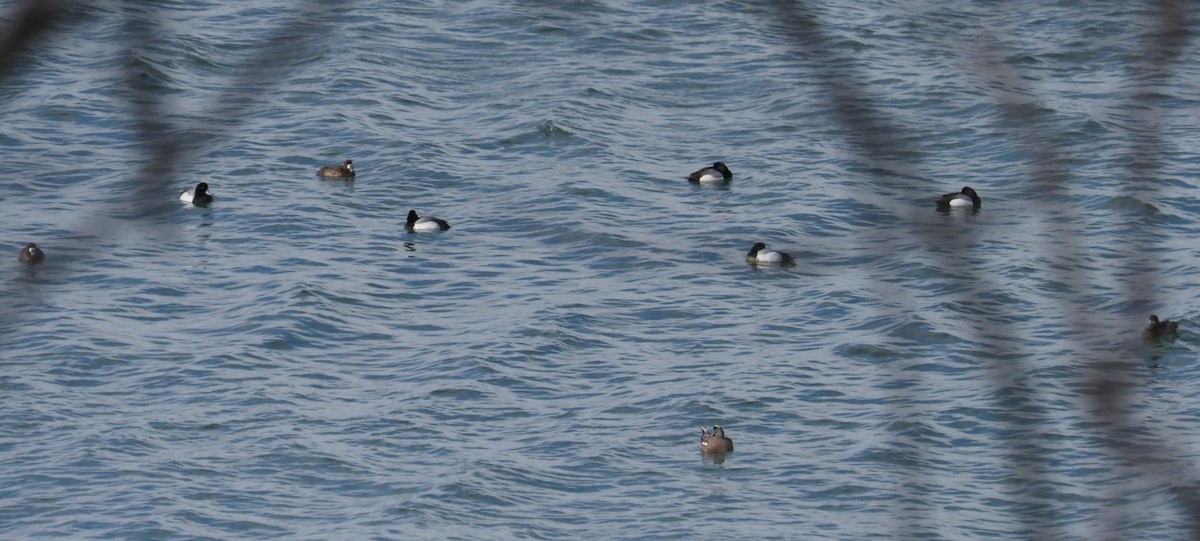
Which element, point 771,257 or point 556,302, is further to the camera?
point 771,257

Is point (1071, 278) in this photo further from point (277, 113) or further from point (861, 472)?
point (277, 113)

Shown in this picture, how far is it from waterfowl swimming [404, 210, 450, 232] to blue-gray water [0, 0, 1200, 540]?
17 cm

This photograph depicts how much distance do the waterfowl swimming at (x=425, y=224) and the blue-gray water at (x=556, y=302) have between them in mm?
174

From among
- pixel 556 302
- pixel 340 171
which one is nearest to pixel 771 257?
pixel 556 302

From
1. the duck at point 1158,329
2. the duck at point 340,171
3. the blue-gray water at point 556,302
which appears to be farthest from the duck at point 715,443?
the duck at point 340,171

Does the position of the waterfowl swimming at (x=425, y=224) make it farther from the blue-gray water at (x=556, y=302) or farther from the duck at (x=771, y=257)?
the duck at (x=771, y=257)

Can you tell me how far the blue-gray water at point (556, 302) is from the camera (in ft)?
51.3

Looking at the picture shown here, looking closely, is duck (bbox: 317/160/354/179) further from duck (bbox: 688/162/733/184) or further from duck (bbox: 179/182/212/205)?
duck (bbox: 688/162/733/184)

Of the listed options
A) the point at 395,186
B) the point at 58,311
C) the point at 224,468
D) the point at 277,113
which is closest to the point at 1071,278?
the point at 224,468

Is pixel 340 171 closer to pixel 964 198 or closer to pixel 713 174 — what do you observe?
pixel 713 174

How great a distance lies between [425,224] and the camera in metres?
23.6

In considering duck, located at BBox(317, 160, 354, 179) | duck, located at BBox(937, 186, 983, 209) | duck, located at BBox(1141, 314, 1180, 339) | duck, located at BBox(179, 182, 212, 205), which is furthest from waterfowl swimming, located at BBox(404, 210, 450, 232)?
duck, located at BBox(1141, 314, 1180, 339)

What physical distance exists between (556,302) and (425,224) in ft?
10.5

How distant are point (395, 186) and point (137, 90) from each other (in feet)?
80.5
